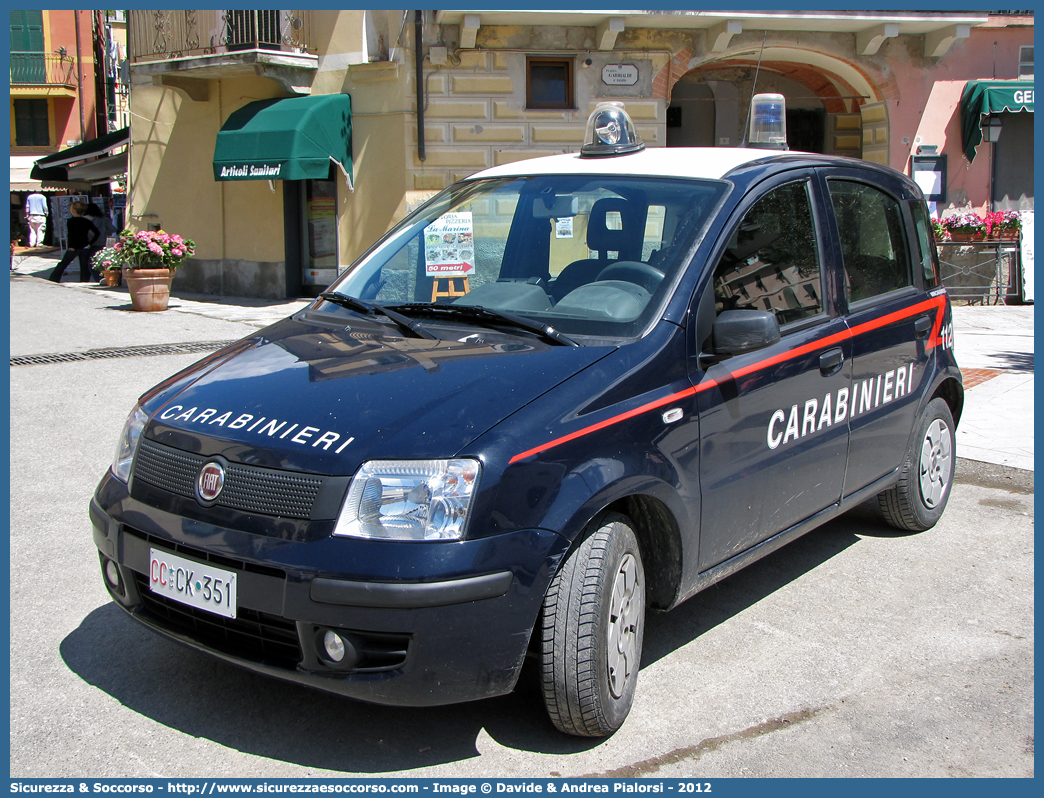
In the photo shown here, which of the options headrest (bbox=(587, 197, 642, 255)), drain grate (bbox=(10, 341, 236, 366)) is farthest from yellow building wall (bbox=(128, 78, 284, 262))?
headrest (bbox=(587, 197, 642, 255))

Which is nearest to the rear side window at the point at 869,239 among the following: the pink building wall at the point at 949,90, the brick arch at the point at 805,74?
the brick arch at the point at 805,74

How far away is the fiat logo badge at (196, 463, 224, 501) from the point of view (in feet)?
9.43

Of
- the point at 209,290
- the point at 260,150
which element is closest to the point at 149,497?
the point at 260,150

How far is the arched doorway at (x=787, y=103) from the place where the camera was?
17.4m

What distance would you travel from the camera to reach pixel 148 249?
1448 cm

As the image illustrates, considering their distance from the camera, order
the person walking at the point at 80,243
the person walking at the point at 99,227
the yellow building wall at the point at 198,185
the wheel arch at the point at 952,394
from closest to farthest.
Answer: the wheel arch at the point at 952,394, the yellow building wall at the point at 198,185, the person walking at the point at 80,243, the person walking at the point at 99,227

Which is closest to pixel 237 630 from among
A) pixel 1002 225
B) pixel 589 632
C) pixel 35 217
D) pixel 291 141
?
pixel 589 632

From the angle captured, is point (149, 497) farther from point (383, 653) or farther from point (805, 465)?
point (805, 465)

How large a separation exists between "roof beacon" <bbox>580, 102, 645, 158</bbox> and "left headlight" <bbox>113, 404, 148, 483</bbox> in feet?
6.85

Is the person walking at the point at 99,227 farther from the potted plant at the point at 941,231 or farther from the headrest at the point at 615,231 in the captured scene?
the headrest at the point at 615,231

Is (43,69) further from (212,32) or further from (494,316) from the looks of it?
(494,316)

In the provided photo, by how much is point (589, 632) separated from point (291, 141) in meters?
14.0

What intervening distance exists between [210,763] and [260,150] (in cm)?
1444

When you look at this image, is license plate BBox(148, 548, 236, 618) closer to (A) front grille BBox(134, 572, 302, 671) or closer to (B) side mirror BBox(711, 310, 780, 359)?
(A) front grille BBox(134, 572, 302, 671)
